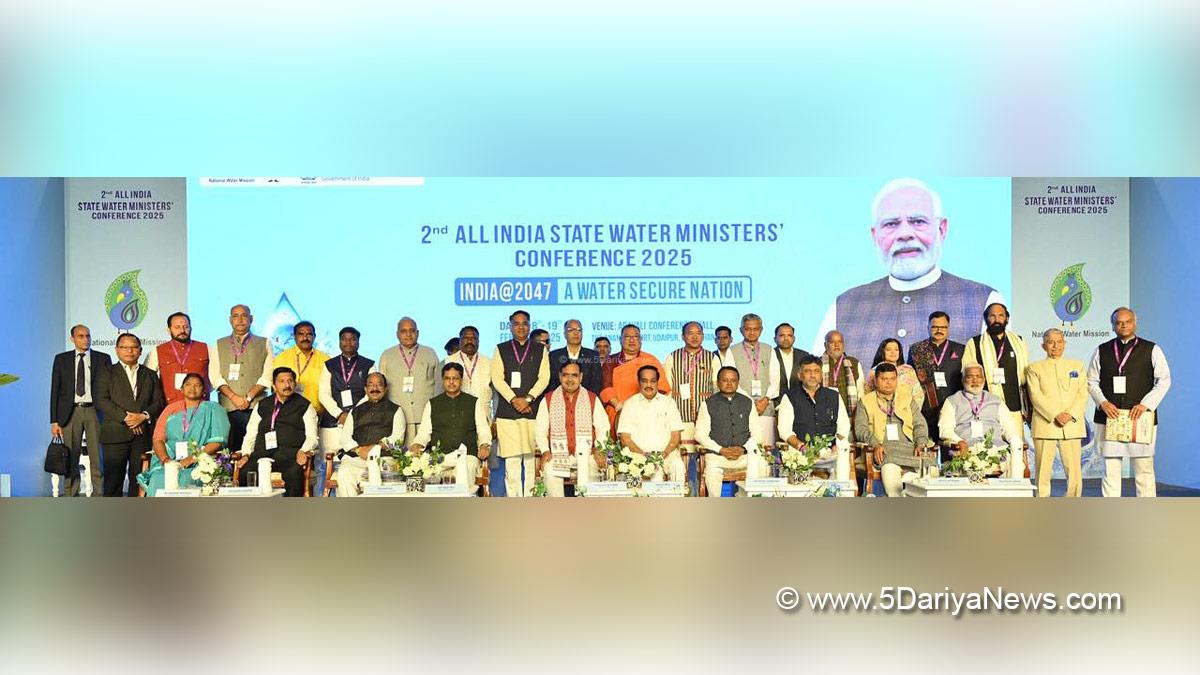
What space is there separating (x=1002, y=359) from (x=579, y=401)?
2773 mm

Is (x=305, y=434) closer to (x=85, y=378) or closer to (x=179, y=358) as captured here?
(x=179, y=358)

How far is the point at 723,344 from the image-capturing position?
7.39m

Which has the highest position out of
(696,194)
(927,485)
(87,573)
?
(696,194)

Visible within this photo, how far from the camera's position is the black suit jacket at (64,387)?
7.30 metres

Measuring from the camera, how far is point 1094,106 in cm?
613

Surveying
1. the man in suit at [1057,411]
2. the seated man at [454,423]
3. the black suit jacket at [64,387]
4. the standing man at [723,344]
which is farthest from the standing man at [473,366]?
the man in suit at [1057,411]

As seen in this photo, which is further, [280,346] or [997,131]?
[280,346]

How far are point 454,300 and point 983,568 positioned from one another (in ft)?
12.2

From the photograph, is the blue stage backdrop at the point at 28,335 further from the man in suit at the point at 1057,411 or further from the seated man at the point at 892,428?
the man in suit at the point at 1057,411

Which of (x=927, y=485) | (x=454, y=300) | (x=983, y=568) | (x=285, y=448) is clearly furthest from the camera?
(x=454, y=300)

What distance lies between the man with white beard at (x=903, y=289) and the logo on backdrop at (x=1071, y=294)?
16.1 inches

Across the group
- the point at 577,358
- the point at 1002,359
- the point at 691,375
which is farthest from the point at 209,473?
the point at 1002,359

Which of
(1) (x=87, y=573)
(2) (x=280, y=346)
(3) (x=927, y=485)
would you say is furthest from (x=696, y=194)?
(1) (x=87, y=573)

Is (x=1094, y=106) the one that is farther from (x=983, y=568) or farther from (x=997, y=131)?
(x=983, y=568)
